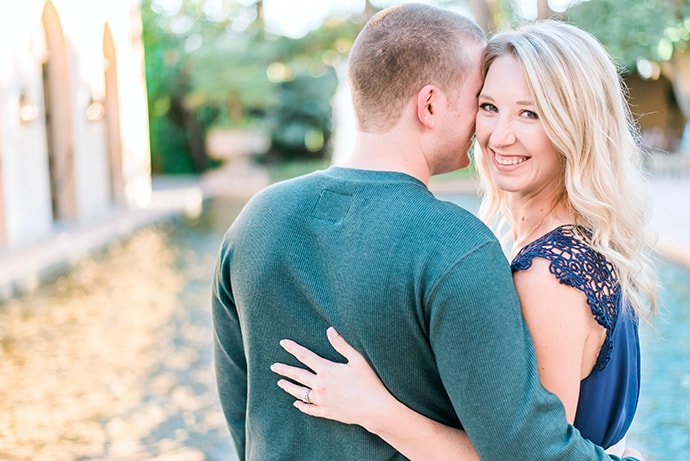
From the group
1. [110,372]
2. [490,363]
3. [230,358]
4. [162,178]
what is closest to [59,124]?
[110,372]

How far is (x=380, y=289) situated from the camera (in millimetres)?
1397

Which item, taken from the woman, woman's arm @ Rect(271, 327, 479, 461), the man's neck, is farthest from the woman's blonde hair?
woman's arm @ Rect(271, 327, 479, 461)

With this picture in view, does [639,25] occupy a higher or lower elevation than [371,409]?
lower

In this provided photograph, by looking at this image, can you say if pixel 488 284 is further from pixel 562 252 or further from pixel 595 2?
pixel 595 2

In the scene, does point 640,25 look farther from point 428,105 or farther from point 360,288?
point 360,288

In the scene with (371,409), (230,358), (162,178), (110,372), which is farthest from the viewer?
(162,178)

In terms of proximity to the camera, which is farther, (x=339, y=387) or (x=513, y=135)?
(x=513, y=135)

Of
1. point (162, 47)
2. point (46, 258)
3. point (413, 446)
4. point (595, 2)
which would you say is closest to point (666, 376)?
point (413, 446)

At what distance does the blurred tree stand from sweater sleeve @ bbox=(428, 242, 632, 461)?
16488 millimetres

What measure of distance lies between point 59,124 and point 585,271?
45.9 ft

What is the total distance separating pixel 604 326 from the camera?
157cm

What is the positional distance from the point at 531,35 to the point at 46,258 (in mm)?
9428

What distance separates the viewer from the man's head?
157 centimetres

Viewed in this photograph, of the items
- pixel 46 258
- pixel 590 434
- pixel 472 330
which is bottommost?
pixel 46 258
